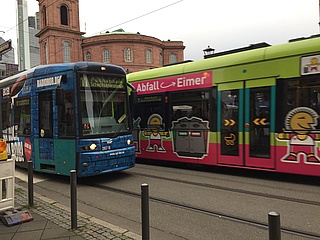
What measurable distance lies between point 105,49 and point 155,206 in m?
52.3

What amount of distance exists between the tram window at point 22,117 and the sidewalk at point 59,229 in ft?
13.7

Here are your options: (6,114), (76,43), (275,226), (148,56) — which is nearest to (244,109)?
(275,226)

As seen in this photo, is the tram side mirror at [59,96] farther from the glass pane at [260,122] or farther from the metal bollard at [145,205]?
the glass pane at [260,122]

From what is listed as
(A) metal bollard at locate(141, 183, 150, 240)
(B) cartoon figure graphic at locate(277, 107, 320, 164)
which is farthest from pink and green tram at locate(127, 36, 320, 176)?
(A) metal bollard at locate(141, 183, 150, 240)

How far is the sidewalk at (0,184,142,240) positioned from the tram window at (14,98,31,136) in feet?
13.7

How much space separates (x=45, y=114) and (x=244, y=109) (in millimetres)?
5490

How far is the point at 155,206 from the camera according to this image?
555cm

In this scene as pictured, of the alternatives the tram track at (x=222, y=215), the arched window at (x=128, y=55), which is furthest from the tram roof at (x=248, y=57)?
Result: the arched window at (x=128, y=55)

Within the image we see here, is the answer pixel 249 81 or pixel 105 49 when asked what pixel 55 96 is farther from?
pixel 105 49

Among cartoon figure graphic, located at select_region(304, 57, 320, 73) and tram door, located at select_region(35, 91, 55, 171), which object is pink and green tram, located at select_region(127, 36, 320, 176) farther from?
tram door, located at select_region(35, 91, 55, 171)

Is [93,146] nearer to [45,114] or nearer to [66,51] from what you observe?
[45,114]

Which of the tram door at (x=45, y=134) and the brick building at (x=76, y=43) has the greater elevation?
the brick building at (x=76, y=43)

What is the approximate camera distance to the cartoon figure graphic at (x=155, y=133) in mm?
9734

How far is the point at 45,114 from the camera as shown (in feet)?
26.0
